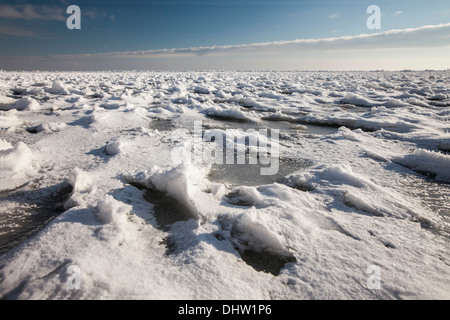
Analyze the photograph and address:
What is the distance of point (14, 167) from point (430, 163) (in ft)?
15.6

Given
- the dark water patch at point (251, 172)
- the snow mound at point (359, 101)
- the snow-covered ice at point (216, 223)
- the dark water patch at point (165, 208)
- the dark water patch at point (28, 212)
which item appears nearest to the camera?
the snow-covered ice at point (216, 223)

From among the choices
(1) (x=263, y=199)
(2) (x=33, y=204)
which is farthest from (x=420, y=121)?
(2) (x=33, y=204)

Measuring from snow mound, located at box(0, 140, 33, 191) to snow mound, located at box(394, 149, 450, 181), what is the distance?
14.5 ft

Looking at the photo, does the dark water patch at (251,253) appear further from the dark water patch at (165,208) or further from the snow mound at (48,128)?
the snow mound at (48,128)

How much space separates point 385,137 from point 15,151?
18.1 feet

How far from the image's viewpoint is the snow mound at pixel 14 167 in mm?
2289

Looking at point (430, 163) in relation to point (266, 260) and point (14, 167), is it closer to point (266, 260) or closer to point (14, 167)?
point (266, 260)

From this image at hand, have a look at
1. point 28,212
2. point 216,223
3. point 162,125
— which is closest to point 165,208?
point 216,223

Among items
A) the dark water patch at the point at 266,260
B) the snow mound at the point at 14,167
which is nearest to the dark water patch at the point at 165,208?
the dark water patch at the point at 266,260

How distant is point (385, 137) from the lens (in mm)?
4270

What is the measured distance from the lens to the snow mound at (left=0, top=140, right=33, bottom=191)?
2289 mm

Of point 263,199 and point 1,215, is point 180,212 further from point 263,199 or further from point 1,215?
point 1,215

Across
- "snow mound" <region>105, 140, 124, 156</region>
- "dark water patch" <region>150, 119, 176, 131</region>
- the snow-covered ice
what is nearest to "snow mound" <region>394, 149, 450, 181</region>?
the snow-covered ice

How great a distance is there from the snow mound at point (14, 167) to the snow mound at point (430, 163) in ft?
14.5
